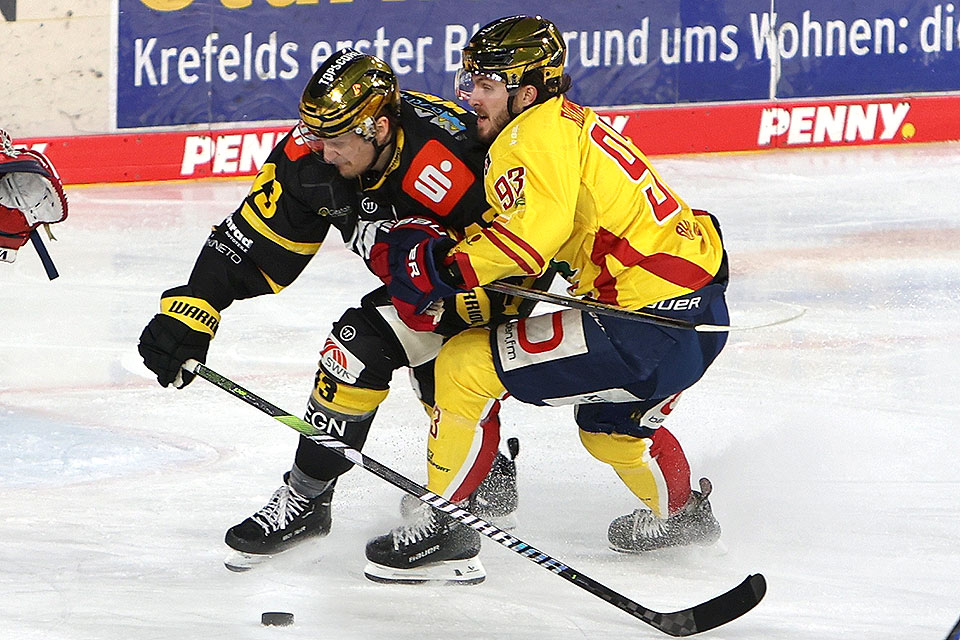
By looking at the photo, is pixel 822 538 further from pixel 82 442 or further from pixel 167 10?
pixel 167 10

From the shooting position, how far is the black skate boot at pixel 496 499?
3564 mm

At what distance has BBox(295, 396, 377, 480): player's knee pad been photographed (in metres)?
3.24

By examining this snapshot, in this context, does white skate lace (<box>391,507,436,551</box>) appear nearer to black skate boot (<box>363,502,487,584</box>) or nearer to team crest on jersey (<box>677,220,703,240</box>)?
black skate boot (<box>363,502,487,584</box>)

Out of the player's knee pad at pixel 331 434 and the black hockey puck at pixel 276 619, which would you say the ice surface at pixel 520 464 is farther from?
the player's knee pad at pixel 331 434

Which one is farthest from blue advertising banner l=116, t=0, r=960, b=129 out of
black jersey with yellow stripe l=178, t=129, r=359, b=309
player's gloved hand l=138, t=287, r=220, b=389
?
player's gloved hand l=138, t=287, r=220, b=389

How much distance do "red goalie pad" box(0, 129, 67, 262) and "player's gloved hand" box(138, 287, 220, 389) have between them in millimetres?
398

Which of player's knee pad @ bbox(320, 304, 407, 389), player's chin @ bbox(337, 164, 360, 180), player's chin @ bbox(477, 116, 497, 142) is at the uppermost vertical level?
player's chin @ bbox(477, 116, 497, 142)

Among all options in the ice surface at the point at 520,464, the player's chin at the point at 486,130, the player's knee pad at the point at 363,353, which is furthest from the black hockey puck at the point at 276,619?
A: the player's chin at the point at 486,130

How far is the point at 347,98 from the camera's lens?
9.71 ft

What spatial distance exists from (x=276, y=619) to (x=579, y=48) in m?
5.14

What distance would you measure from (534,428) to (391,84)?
1441 mm

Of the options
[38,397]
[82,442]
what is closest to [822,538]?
[82,442]

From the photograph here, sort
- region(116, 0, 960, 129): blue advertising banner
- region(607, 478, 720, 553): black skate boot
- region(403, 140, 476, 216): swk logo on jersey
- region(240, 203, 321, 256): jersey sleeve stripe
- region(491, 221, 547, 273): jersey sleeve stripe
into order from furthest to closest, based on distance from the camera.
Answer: region(116, 0, 960, 129): blue advertising banner < region(607, 478, 720, 553): black skate boot < region(240, 203, 321, 256): jersey sleeve stripe < region(403, 140, 476, 216): swk logo on jersey < region(491, 221, 547, 273): jersey sleeve stripe

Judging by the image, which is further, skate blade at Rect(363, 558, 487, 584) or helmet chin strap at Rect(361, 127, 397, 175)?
skate blade at Rect(363, 558, 487, 584)
